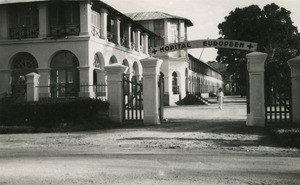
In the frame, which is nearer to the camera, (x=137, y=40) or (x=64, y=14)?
(x=64, y=14)

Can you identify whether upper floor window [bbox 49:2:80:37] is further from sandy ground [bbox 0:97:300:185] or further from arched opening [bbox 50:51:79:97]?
sandy ground [bbox 0:97:300:185]

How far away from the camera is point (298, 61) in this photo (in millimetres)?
12172

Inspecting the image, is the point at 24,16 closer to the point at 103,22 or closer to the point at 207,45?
the point at 103,22

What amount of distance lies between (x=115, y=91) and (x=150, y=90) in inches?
51.6

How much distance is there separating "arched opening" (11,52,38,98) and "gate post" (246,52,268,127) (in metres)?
14.0

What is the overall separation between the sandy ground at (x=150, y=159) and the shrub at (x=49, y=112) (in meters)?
2.27

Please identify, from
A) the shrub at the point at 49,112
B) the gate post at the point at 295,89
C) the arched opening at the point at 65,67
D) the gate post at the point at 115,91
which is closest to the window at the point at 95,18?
the arched opening at the point at 65,67

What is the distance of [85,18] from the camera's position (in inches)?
818

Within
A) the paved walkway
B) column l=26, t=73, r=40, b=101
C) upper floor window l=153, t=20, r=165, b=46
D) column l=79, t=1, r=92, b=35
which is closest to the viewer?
column l=26, t=73, r=40, b=101

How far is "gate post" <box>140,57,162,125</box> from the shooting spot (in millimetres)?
13523

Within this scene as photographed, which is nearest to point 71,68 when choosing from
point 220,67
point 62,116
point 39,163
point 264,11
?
point 62,116

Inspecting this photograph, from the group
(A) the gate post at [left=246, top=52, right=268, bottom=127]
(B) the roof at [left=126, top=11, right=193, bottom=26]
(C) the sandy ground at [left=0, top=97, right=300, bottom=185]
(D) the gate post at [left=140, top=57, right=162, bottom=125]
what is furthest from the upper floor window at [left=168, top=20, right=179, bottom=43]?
(C) the sandy ground at [left=0, top=97, right=300, bottom=185]

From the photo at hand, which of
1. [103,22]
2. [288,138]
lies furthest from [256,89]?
[103,22]

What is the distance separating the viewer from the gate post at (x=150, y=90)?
13.5 metres
